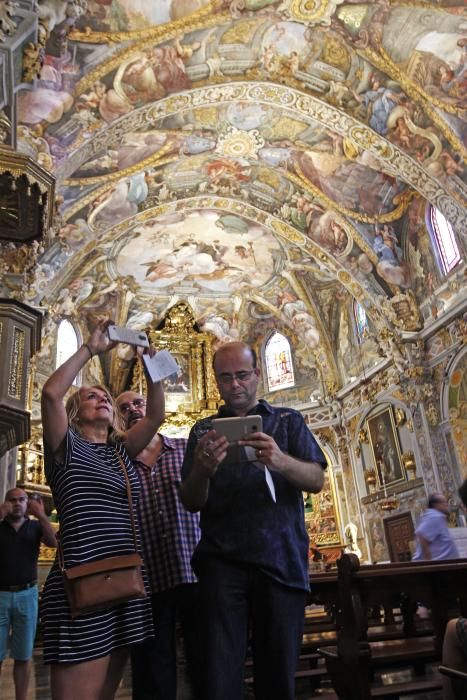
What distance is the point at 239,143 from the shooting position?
14.3 m

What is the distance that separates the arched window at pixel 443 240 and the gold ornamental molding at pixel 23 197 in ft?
34.0

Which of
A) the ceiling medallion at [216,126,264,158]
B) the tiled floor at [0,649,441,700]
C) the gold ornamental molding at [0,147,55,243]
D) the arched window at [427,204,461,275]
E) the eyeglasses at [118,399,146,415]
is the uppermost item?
the ceiling medallion at [216,126,264,158]

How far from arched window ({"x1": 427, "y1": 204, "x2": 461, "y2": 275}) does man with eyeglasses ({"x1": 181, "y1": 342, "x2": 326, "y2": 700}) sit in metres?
12.4

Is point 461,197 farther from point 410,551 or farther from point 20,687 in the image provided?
point 20,687

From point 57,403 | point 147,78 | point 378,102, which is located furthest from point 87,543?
point 378,102

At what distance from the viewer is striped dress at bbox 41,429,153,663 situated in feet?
7.05

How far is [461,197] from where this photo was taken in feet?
38.2

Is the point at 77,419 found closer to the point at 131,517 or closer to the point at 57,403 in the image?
the point at 57,403

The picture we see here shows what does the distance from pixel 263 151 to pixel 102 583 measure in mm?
13729

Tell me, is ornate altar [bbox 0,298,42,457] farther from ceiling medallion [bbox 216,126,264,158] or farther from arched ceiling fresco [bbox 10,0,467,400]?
ceiling medallion [bbox 216,126,264,158]

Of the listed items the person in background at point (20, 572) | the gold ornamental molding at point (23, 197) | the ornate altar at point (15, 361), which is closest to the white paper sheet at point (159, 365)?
the person in background at point (20, 572)

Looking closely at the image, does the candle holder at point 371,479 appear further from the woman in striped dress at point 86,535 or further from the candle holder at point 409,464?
the woman in striped dress at point 86,535

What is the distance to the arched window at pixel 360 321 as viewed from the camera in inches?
683

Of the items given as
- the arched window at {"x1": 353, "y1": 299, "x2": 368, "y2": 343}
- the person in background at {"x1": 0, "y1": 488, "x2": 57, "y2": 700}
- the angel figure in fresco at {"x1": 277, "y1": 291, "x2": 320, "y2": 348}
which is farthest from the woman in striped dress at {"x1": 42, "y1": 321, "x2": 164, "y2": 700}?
the angel figure in fresco at {"x1": 277, "y1": 291, "x2": 320, "y2": 348}
